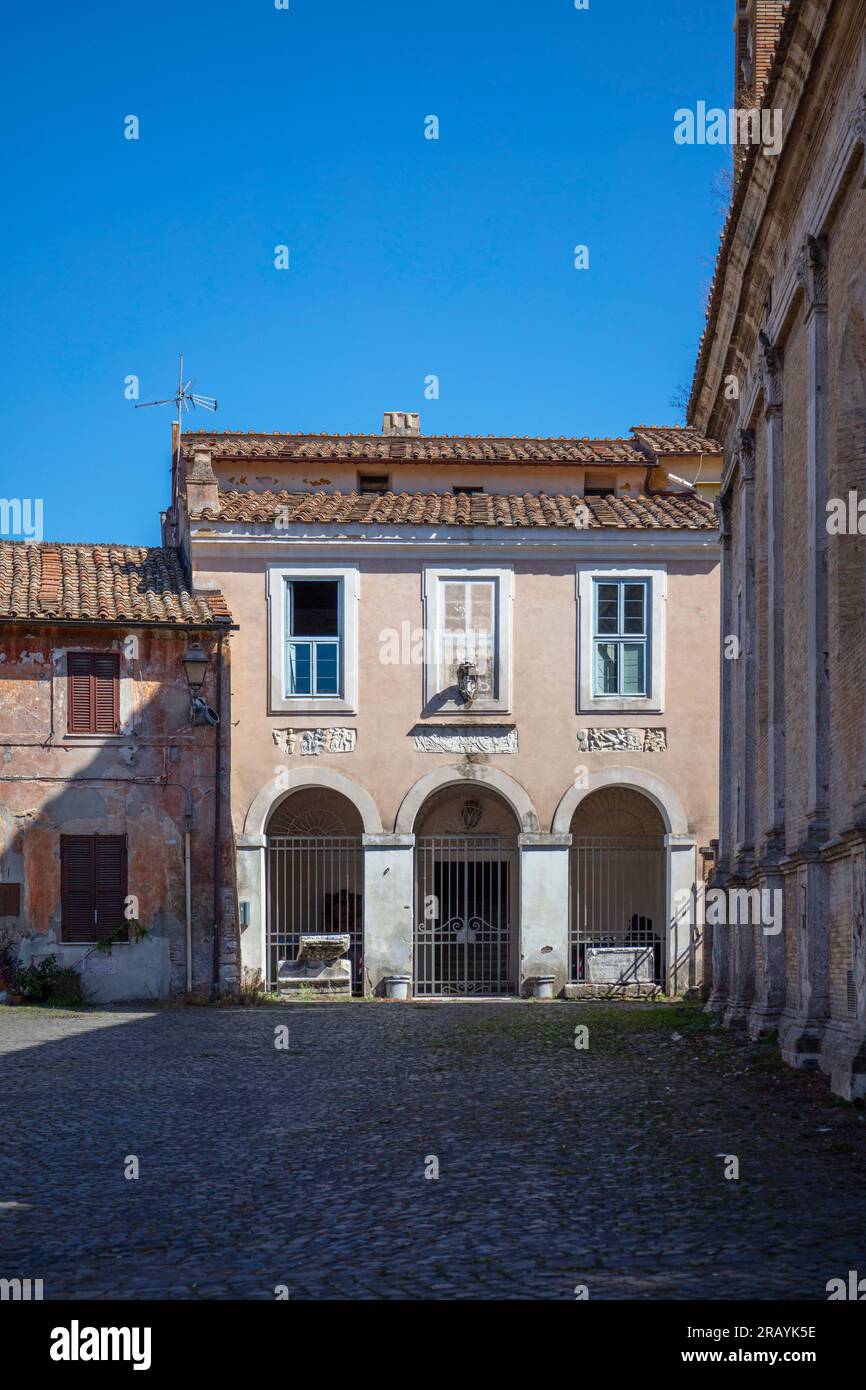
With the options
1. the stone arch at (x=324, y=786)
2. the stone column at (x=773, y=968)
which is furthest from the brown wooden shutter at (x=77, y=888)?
the stone column at (x=773, y=968)

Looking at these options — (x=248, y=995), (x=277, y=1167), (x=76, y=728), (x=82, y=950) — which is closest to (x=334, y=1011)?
(x=248, y=995)

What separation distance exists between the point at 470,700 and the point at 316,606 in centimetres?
278

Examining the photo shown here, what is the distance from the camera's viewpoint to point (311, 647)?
2536cm

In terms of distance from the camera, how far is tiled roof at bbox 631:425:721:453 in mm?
28281

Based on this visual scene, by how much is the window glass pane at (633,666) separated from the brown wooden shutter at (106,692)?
7.67 metres

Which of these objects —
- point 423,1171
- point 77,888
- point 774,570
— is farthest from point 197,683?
point 423,1171

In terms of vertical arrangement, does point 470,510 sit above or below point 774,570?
above

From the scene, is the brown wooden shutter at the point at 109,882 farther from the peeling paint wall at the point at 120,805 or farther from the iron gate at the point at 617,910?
the iron gate at the point at 617,910

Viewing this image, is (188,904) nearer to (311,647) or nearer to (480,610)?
(311,647)

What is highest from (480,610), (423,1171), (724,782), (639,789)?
(480,610)

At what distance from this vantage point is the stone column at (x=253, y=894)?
80.4ft
